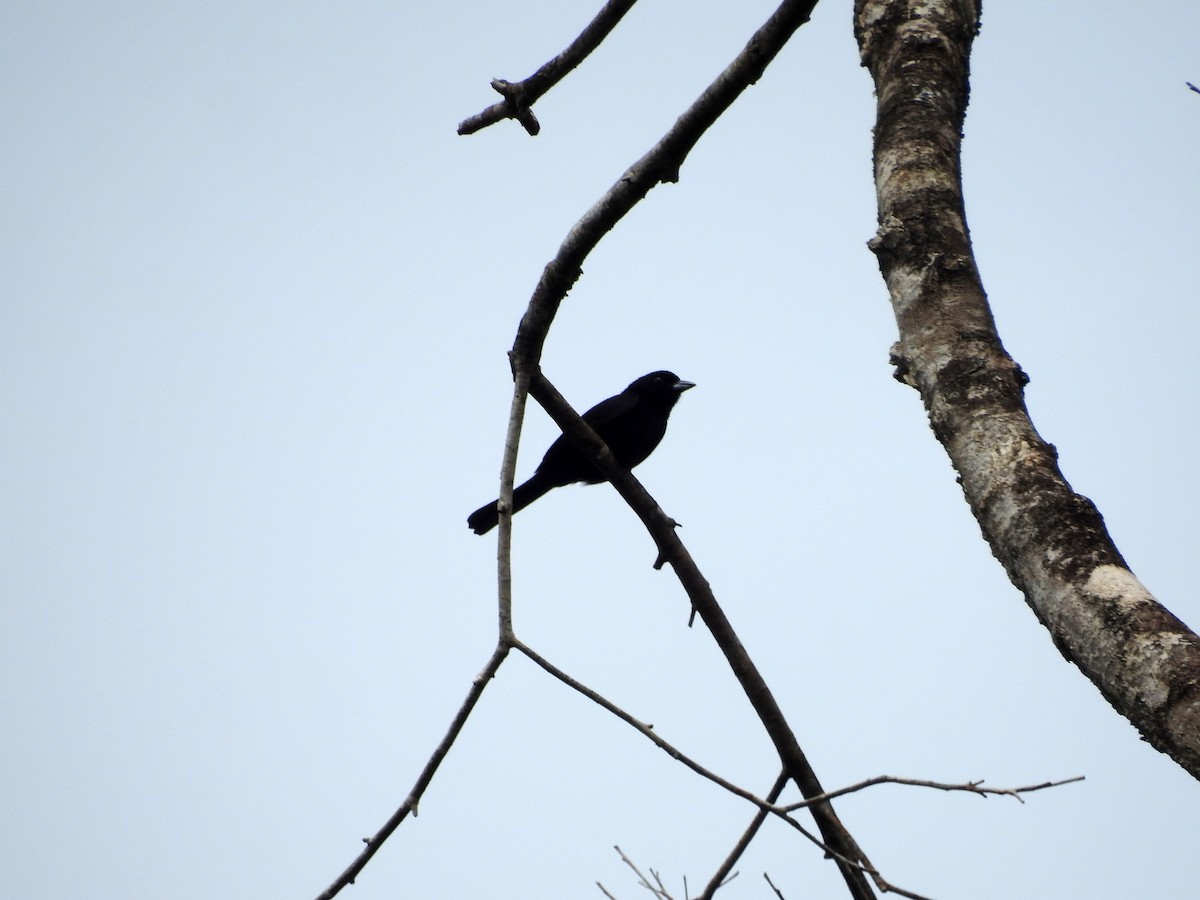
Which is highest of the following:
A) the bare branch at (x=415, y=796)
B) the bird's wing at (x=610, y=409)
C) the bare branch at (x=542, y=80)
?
the bird's wing at (x=610, y=409)

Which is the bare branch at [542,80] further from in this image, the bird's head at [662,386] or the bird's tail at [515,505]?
the bird's head at [662,386]

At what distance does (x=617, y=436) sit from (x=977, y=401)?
5.04 metres

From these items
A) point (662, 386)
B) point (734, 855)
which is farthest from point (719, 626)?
point (662, 386)

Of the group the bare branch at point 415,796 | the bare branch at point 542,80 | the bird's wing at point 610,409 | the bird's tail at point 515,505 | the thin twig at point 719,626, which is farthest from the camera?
the bird's wing at point 610,409

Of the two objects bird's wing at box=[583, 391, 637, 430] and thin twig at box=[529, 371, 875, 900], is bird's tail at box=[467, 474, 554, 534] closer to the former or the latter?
bird's wing at box=[583, 391, 637, 430]

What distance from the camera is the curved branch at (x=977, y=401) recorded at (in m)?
1.69

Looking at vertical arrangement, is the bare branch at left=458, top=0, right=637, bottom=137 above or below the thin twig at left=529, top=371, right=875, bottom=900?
above

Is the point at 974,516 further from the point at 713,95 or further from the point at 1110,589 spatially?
the point at 713,95

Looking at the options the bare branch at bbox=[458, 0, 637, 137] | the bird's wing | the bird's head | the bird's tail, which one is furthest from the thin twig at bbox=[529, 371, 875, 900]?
the bird's head

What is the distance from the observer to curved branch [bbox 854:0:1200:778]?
1.69 metres

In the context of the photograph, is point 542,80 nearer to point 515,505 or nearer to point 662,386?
point 515,505

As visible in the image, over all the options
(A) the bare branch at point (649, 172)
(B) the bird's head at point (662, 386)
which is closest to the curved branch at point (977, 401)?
(A) the bare branch at point (649, 172)

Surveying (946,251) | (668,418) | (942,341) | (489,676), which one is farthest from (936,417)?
(668,418)

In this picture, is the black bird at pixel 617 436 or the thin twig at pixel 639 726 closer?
the thin twig at pixel 639 726
